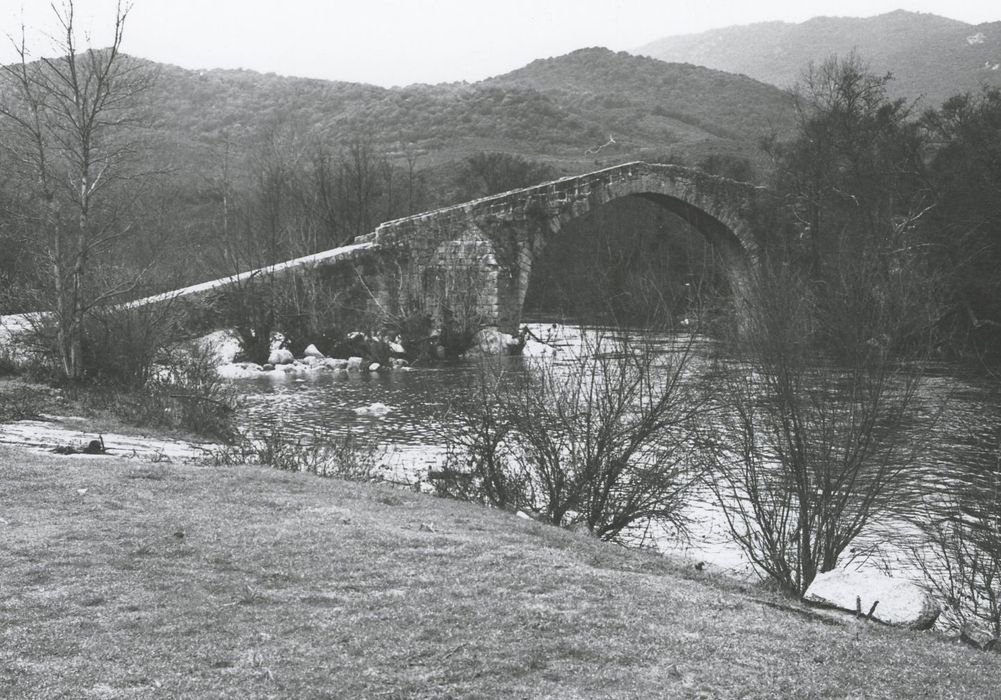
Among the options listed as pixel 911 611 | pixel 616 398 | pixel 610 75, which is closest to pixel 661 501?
pixel 616 398

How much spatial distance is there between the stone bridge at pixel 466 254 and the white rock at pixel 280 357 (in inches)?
67.4

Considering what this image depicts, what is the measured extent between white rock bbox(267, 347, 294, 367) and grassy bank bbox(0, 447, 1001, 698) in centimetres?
1245

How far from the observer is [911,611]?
4098mm

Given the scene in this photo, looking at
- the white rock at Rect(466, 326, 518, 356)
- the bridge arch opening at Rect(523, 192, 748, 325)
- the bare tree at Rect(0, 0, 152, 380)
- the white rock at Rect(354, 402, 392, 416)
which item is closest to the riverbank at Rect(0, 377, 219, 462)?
the bare tree at Rect(0, 0, 152, 380)

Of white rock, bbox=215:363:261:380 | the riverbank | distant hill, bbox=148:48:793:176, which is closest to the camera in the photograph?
the riverbank

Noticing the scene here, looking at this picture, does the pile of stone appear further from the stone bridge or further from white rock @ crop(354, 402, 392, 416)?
white rock @ crop(354, 402, 392, 416)

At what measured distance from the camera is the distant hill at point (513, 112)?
176ft

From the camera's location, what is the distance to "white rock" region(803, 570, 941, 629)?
13.3 feet

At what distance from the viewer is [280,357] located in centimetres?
1750

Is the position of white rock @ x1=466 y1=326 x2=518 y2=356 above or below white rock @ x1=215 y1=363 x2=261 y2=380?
above

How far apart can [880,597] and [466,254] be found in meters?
17.1

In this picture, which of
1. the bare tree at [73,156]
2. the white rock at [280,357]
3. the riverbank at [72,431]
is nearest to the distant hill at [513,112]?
the white rock at [280,357]

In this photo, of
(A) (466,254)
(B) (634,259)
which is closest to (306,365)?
(A) (466,254)

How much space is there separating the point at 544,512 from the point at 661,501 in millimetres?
872
